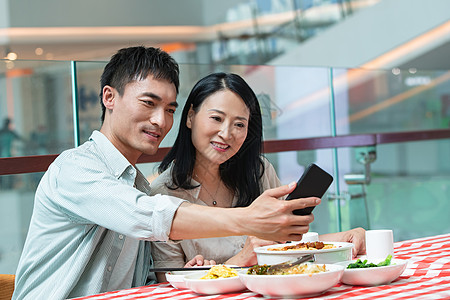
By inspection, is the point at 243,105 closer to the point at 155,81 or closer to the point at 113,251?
the point at 155,81

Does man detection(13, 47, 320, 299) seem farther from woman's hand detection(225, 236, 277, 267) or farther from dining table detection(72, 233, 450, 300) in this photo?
woman's hand detection(225, 236, 277, 267)

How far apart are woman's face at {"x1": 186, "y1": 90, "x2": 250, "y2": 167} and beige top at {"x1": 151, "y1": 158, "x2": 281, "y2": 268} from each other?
14 centimetres

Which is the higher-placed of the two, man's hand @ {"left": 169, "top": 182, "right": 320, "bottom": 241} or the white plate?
man's hand @ {"left": 169, "top": 182, "right": 320, "bottom": 241}

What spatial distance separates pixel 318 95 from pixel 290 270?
2654 millimetres

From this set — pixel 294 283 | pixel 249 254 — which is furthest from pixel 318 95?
pixel 294 283

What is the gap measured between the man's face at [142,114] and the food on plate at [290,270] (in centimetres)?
56

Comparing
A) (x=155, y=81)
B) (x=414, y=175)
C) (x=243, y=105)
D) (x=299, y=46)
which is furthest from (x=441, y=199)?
(x=299, y=46)

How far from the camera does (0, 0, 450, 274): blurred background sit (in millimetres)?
3195

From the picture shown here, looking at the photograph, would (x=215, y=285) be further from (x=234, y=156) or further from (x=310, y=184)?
(x=234, y=156)

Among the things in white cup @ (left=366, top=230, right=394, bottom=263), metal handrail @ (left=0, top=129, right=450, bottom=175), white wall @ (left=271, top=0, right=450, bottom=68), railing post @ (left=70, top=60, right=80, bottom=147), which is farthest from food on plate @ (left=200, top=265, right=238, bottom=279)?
white wall @ (left=271, top=0, right=450, bottom=68)

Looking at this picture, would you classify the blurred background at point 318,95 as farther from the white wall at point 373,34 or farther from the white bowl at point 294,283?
the white bowl at point 294,283

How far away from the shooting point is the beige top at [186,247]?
85.2 inches

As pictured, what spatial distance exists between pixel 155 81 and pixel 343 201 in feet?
7.91

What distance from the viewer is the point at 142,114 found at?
1891 mm
